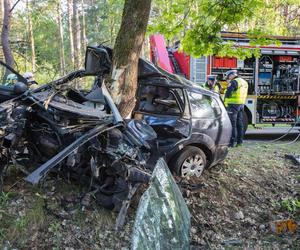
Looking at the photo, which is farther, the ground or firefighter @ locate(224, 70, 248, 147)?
firefighter @ locate(224, 70, 248, 147)

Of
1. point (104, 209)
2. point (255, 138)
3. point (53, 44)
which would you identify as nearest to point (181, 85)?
point (104, 209)

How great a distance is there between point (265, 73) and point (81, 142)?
8915 mm

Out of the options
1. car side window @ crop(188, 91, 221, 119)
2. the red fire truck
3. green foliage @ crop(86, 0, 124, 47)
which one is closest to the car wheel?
Result: car side window @ crop(188, 91, 221, 119)

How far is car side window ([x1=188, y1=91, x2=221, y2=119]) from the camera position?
591cm

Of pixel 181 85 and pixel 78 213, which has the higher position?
pixel 181 85

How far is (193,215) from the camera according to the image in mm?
4898

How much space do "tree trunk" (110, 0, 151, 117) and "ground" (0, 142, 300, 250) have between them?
1483 mm

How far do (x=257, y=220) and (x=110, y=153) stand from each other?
2.40m

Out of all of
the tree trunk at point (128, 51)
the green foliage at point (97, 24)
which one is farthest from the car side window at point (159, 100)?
the green foliage at point (97, 24)

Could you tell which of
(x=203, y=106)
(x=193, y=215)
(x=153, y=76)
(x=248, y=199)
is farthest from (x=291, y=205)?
(x=153, y=76)

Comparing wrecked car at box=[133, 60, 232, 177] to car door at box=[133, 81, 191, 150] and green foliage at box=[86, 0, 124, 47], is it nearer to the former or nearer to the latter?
car door at box=[133, 81, 191, 150]

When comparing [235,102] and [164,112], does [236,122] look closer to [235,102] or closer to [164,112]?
[235,102]

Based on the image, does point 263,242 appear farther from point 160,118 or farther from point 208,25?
point 208,25

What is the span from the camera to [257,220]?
16.8 feet
